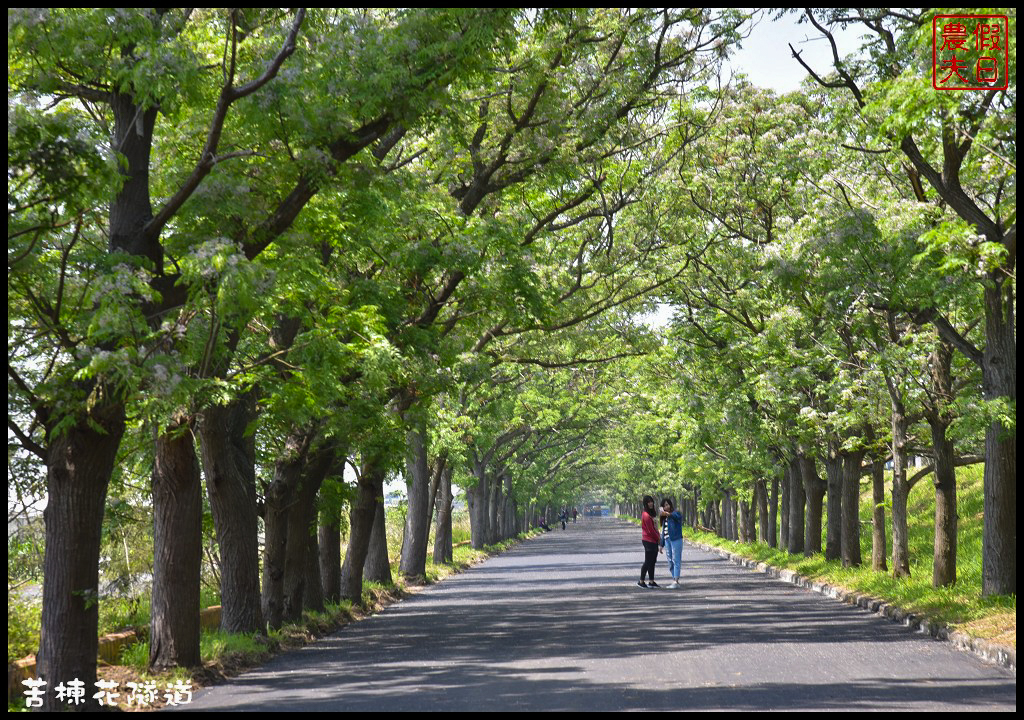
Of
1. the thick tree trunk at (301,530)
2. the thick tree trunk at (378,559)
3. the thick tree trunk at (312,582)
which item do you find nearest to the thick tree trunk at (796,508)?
the thick tree trunk at (378,559)

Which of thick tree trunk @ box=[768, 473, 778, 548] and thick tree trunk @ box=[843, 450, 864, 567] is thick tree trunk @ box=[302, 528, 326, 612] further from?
thick tree trunk @ box=[768, 473, 778, 548]

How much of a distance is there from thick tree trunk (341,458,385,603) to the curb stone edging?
8986 mm

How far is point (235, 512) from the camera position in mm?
15453

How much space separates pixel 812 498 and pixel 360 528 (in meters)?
14.7

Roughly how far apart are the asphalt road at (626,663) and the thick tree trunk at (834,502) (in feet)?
20.4

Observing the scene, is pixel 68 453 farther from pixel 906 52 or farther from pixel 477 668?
pixel 906 52

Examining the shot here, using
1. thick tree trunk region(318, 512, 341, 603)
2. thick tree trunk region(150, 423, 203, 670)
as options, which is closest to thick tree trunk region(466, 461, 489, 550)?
thick tree trunk region(318, 512, 341, 603)

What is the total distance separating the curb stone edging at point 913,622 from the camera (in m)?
11.9

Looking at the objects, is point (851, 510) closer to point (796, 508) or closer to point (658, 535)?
point (658, 535)

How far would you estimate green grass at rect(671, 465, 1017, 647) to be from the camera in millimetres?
14172

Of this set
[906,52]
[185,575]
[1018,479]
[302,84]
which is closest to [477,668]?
[185,575]

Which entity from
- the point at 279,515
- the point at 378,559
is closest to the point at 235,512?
the point at 279,515

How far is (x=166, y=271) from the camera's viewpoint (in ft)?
36.1

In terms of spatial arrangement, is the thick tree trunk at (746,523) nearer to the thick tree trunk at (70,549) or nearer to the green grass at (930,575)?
the green grass at (930,575)
